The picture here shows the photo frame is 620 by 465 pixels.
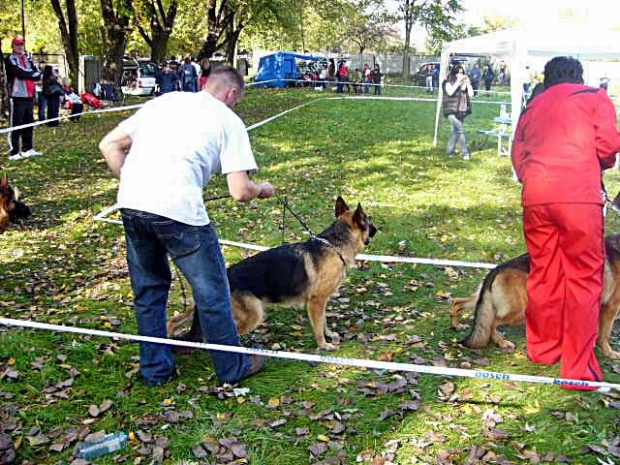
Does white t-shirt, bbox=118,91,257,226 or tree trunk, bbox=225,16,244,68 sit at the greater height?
tree trunk, bbox=225,16,244,68

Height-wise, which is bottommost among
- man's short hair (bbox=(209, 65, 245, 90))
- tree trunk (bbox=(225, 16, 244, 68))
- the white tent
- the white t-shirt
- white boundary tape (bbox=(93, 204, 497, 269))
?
white boundary tape (bbox=(93, 204, 497, 269))

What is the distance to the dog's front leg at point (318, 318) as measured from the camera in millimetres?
4926

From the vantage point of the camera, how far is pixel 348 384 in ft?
14.5

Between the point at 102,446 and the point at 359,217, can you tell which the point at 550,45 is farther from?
the point at 102,446

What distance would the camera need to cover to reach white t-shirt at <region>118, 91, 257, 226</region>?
361 cm

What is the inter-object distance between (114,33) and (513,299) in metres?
23.0

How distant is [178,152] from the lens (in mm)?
3613

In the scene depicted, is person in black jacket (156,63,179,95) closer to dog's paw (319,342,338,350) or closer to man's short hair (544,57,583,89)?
dog's paw (319,342,338,350)

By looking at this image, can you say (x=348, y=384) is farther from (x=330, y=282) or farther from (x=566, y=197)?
(x=566, y=197)

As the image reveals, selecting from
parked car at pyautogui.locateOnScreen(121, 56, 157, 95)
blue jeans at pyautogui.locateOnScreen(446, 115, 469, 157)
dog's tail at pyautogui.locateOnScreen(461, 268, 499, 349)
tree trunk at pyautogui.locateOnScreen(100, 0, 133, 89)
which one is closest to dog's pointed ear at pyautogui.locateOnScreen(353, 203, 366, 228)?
dog's tail at pyautogui.locateOnScreen(461, 268, 499, 349)

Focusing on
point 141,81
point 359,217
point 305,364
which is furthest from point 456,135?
point 141,81

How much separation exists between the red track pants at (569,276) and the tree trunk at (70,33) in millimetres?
22842

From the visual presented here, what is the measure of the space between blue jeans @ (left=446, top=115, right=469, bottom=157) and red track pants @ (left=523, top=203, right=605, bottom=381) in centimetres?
983

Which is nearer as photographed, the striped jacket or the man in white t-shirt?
the man in white t-shirt
